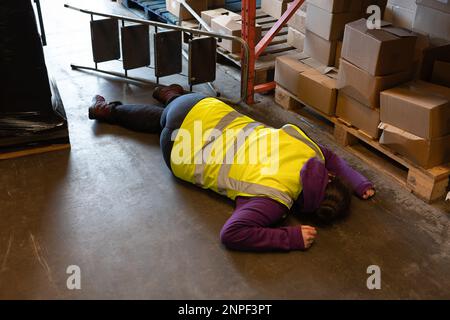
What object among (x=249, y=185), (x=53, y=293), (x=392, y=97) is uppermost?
(x=392, y=97)

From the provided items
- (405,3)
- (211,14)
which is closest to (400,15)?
(405,3)

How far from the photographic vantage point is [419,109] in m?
3.09

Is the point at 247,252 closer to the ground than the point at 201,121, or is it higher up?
closer to the ground

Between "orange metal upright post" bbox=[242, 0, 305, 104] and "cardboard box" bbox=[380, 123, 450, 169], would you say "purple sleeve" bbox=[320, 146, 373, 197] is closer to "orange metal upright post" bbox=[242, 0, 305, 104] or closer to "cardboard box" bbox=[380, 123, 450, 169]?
"cardboard box" bbox=[380, 123, 450, 169]

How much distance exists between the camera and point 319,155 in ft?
10.1

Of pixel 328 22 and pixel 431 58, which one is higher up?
pixel 328 22

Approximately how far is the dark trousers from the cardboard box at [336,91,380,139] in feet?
3.67

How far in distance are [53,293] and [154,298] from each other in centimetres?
54

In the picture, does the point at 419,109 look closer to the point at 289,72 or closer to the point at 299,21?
the point at 289,72

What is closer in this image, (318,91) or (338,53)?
(318,91)

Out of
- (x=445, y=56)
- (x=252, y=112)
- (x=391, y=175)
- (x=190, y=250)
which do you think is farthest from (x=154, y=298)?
(x=445, y=56)

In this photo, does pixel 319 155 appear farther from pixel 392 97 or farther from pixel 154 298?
pixel 154 298

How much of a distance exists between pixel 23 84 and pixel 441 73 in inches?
120
